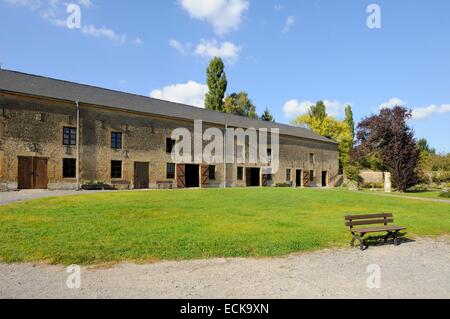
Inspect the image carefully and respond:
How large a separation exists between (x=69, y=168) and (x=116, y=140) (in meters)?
3.99

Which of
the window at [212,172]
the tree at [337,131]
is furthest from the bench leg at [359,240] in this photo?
the tree at [337,131]

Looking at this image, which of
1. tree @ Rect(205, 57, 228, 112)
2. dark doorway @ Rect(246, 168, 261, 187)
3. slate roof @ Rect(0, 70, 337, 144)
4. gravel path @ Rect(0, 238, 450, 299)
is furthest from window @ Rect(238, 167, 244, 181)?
gravel path @ Rect(0, 238, 450, 299)

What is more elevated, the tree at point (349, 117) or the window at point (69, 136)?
the tree at point (349, 117)

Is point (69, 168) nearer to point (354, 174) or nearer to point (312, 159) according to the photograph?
point (312, 159)

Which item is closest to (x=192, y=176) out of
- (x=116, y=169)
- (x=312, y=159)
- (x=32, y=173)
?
(x=116, y=169)

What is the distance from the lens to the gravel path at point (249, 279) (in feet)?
15.4

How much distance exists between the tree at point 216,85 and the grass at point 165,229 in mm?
36528

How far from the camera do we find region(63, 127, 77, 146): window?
2194 centimetres

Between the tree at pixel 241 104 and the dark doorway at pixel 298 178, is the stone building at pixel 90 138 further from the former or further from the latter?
the tree at pixel 241 104

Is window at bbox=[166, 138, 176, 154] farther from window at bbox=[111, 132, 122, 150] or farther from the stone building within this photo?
window at bbox=[111, 132, 122, 150]

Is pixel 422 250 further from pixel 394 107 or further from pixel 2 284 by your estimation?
pixel 394 107

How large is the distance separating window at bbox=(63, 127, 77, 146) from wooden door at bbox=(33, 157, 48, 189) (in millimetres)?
1879

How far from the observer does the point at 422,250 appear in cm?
770
